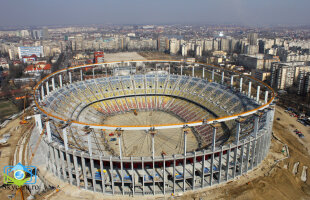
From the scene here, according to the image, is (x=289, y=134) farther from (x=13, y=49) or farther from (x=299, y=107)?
(x=13, y=49)

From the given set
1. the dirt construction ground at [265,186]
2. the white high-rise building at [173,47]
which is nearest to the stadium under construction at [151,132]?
the dirt construction ground at [265,186]

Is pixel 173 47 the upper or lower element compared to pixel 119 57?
upper

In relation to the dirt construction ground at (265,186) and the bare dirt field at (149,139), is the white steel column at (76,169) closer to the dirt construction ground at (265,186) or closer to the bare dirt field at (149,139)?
the dirt construction ground at (265,186)

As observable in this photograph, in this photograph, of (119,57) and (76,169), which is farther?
(119,57)

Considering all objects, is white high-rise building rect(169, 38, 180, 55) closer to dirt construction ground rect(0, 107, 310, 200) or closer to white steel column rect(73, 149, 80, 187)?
dirt construction ground rect(0, 107, 310, 200)

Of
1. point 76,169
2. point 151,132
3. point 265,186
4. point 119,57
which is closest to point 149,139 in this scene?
point 151,132

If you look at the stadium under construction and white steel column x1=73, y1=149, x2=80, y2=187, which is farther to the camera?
white steel column x1=73, y1=149, x2=80, y2=187

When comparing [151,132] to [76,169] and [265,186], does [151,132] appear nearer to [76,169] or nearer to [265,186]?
[76,169]

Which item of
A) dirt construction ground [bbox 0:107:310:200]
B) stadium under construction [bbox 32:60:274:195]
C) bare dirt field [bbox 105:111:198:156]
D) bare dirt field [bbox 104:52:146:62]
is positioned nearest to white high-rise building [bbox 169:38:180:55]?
bare dirt field [bbox 104:52:146:62]

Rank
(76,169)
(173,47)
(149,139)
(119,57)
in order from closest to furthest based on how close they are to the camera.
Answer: (76,169), (149,139), (119,57), (173,47)

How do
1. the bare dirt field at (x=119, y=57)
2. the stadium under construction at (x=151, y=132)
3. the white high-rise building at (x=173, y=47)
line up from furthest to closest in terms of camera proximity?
the white high-rise building at (x=173, y=47) < the bare dirt field at (x=119, y=57) < the stadium under construction at (x=151, y=132)

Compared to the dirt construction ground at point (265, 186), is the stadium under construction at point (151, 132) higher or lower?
higher
